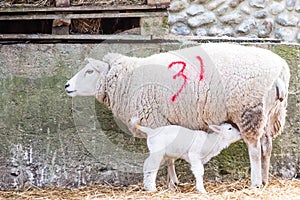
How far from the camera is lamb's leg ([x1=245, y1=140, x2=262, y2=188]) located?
14.5ft

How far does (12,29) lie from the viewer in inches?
224

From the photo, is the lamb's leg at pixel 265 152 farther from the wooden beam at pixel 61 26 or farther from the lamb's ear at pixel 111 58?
the wooden beam at pixel 61 26

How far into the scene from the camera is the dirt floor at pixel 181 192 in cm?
430

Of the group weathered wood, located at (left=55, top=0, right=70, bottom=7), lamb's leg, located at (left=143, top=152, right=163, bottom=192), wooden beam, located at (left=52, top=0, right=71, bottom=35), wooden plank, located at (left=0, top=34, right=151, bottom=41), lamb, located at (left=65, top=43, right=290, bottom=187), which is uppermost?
weathered wood, located at (left=55, top=0, right=70, bottom=7)

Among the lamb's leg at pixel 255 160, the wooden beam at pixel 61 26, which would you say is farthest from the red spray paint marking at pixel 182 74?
the wooden beam at pixel 61 26

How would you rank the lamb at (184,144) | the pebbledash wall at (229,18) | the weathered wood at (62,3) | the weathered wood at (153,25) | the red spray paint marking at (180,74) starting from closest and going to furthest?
1. the lamb at (184,144)
2. the red spray paint marking at (180,74)
3. the weathered wood at (62,3)
4. the weathered wood at (153,25)
5. the pebbledash wall at (229,18)

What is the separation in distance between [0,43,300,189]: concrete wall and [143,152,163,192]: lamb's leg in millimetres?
696

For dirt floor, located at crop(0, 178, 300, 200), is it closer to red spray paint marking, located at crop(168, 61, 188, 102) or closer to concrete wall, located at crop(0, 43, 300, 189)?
concrete wall, located at crop(0, 43, 300, 189)

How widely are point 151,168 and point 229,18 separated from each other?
2.52 m

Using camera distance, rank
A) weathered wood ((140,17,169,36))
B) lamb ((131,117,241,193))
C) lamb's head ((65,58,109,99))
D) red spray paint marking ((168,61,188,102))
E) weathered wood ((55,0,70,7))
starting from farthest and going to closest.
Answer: weathered wood ((140,17,169,36)) < weathered wood ((55,0,70,7)) < lamb's head ((65,58,109,99)) < red spray paint marking ((168,61,188,102)) < lamb ((131,117,241,193))

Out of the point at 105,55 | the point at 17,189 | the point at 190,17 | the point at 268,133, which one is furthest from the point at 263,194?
the point at 190,17

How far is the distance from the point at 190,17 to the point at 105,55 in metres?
1.79

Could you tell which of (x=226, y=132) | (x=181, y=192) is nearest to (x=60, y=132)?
(x=181, y=192)

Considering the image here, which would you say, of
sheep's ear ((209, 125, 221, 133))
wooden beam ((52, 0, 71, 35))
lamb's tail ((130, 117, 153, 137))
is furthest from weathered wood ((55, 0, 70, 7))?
sheep's ear ((209, 125, 221, 133))
